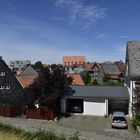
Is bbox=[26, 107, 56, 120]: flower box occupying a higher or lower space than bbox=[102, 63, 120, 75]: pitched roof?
lower

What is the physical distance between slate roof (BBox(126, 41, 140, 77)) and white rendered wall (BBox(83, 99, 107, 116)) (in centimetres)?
596

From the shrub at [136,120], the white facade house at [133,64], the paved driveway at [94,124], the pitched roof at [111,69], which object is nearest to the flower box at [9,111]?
the paved driveway at [94,124]

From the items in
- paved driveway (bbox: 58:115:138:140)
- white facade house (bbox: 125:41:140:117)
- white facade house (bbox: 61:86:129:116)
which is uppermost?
white facade house (bbox: 125:41:140:117)

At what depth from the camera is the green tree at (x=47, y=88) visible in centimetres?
3950

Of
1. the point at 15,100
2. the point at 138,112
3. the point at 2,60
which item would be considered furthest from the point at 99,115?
the point at 2,60

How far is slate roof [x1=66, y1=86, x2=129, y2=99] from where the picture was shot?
43250 mm

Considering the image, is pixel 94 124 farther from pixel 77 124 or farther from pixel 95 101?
pixel 95 101

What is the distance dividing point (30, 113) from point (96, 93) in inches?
358

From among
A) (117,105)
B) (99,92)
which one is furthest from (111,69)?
(99,92)

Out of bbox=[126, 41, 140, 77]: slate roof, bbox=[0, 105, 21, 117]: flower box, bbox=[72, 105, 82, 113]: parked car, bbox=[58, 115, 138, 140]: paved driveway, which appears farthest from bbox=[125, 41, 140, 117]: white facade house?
bbox=[0, 105, 21, 117]: flower box

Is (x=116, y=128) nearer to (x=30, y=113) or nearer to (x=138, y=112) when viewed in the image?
(x=138, y=112)

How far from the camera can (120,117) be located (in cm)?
3522

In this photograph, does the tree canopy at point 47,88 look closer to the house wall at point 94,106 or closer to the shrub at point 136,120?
the house wall at point 94,106

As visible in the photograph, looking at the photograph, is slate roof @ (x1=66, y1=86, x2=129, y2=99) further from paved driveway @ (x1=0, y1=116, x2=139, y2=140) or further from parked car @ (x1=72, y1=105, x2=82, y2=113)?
paved driveway @ (x1=0, y1=116, x2=139, y2=140)
